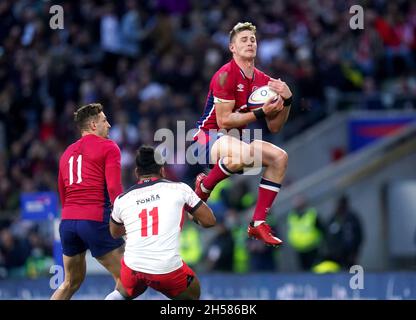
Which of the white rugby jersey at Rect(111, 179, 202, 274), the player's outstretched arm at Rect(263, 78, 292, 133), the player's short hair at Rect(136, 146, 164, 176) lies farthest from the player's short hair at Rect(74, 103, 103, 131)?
the player's outstretched arm at Rect(263, 78, 292, 133)

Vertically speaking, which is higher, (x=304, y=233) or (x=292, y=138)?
(x=292, y=138)

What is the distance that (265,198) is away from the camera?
452 inches

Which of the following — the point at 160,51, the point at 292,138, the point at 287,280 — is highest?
the point at 160,51

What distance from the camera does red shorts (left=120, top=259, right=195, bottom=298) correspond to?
34.4 feet

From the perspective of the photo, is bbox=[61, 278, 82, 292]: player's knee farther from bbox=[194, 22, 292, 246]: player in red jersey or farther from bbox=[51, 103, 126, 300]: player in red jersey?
bbox=[194, 22, 292, 246]: player in red jersey

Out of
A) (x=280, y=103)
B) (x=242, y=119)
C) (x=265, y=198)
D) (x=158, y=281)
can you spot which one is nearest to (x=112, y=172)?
(x=158, y=281)

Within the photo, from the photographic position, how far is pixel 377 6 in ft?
72.9

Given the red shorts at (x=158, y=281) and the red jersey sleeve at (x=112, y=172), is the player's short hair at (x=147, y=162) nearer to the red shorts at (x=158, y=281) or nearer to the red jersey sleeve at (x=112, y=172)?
the red jersey sleeve at (x=112, y=172)

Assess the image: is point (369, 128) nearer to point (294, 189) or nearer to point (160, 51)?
point (294, 189)

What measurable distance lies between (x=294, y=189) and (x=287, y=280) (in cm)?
466

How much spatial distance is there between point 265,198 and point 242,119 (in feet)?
2.94

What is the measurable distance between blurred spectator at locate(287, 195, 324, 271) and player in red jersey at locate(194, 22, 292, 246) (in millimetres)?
7072

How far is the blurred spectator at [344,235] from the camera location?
17.9m
